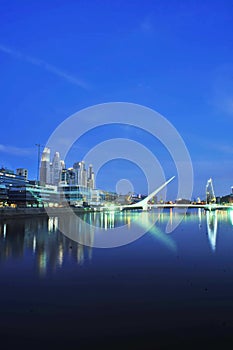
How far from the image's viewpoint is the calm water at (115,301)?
504cm

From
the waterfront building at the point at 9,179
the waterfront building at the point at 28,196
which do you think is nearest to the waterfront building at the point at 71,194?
the waterfront building at the point at 28,196

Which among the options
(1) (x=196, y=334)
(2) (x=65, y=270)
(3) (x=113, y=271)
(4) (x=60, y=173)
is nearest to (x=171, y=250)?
(3) (x=113, y=271)

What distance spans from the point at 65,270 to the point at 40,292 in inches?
91.5

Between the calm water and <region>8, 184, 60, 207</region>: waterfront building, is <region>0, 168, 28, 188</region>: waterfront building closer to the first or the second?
<region>8, 184, 60, 207</region>: waterfront building

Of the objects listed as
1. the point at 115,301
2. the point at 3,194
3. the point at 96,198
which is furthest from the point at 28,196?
the point at 115,301

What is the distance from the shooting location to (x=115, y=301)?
6.82m

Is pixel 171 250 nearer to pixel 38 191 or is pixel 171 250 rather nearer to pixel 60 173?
pixel 38 191

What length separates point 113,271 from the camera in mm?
9898

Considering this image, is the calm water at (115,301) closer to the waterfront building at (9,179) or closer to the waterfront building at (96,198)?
the waterfront building at (9,179)

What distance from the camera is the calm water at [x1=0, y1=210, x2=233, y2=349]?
16.5 feet

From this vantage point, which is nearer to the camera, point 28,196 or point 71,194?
point 28,196

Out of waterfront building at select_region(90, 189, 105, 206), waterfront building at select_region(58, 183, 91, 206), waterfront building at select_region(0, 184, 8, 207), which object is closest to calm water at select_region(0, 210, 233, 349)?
waterfront building at select_region(0, 184, 8, 207)

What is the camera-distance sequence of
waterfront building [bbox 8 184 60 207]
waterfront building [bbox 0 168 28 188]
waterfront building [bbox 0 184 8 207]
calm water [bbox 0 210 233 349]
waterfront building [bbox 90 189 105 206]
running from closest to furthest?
calm water [bbox 0 210 233 349]
waterfront building [bbox 0 184 8 207]
waterfront building [bbox 8 184 60 207]
waterfront building [bbox 0 168 28 188]
waterfront building [bbox 90 189 105 206]

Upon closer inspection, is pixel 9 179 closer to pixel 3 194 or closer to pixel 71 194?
pixel 3 194
